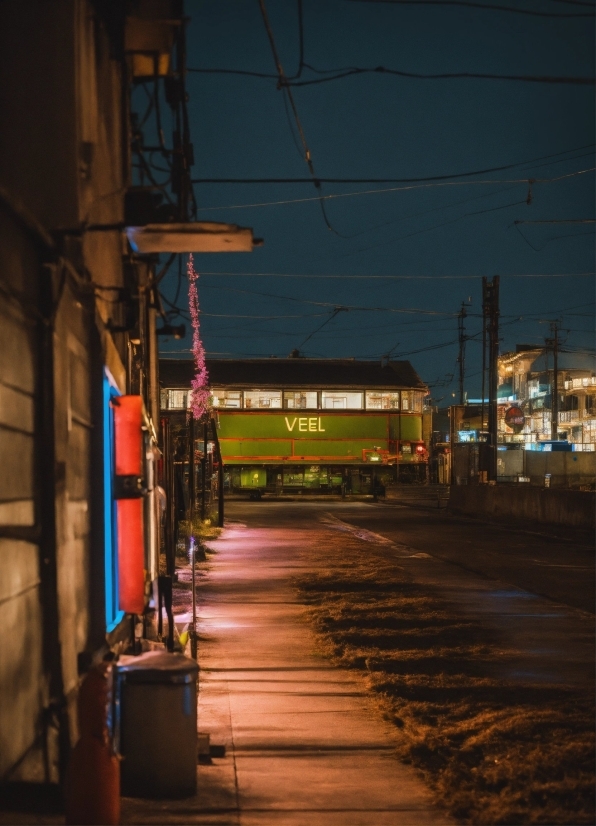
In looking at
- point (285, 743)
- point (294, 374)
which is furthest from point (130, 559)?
point (294, 374)

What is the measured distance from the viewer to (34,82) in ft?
23.4

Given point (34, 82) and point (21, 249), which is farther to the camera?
point (34, 82)

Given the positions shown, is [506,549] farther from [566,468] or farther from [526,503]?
[566,468]

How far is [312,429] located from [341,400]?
2386 millimetres

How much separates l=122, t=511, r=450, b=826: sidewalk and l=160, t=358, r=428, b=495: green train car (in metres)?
37.5

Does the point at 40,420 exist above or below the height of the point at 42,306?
Answer: below

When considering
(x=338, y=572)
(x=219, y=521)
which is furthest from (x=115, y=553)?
(x=219, y=521)

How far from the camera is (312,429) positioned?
5056 cm

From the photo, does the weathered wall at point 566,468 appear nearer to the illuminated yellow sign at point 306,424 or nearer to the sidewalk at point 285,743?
the illuminated yellow sign at point 306,424

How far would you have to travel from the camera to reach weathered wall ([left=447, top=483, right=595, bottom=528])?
29891mm

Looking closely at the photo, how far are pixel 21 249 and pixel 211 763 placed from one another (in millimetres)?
3612

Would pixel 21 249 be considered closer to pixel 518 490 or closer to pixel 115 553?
pixel 115 553

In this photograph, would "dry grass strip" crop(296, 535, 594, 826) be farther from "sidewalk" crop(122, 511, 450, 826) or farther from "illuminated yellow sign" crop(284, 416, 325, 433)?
"illuminated yellow sign" crop(284, 416, 325, 433)

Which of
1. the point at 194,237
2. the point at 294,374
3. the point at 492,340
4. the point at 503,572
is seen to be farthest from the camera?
the point at 294,374
